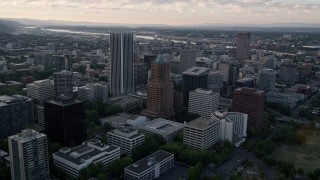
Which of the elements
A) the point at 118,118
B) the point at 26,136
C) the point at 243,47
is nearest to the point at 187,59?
the point at 243,47

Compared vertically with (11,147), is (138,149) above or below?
below

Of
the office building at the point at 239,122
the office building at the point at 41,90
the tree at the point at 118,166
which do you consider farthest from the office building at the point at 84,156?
the office building at the point at 41,90

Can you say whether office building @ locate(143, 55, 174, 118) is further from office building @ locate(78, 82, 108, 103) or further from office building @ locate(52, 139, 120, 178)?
office building @ locate(52, 139, 120, 178)

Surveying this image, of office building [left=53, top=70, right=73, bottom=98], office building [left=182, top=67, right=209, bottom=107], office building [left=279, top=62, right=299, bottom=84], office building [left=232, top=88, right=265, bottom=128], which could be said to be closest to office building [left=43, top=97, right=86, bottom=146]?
office building [left=53, top=70, right=73, bottom=98]

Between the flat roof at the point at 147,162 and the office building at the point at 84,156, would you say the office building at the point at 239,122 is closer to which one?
the flat roof at the point at 147,162

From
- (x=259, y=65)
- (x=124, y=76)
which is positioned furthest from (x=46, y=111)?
(x=259, y=65)

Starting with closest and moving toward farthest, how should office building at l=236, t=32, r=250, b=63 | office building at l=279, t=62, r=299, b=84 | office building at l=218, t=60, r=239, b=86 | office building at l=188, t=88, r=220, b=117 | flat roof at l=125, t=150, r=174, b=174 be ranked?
flat roof at l=125, t=150, r=174, b=174, office building at l=188, t=88, r=220, b=117, office building at l=218, t=60, r=239, b=86, office building at l=279, t=62, r=299, b=84, office building at l=236, t=32, r=250, b=63

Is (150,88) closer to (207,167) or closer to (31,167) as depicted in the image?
(207,167)

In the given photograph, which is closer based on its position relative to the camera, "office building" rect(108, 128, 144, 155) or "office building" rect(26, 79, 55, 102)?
"office building" rect(108, 128, 144, 155)
